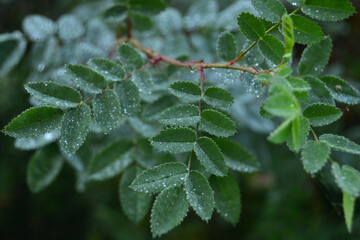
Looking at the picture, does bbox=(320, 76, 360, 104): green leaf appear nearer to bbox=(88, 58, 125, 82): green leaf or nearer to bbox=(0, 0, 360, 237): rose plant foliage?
bbox=(0, 0, 360, 237): rose plant foliage

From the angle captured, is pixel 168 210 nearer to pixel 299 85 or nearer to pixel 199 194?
pixel 199 194

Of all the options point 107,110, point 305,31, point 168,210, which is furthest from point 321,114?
point 107,110

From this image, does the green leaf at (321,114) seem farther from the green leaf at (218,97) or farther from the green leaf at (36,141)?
the green leaf at (36,141)

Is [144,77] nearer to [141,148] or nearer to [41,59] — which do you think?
[141,148]

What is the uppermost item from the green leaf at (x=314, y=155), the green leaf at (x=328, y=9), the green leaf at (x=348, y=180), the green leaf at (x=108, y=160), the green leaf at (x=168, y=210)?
the green leaf at (x=328, y=9)

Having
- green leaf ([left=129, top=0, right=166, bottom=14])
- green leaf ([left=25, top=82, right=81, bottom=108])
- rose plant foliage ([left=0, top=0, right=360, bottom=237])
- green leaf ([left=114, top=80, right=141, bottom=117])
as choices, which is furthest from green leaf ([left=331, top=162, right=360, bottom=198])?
green leaf ([left=129, top=0, right=166, bottom=14])

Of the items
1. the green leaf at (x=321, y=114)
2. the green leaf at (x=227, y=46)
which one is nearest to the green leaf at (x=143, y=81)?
the green leaf at (x=227, y=46)

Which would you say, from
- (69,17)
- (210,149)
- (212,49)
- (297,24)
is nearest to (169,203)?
(210,149)
